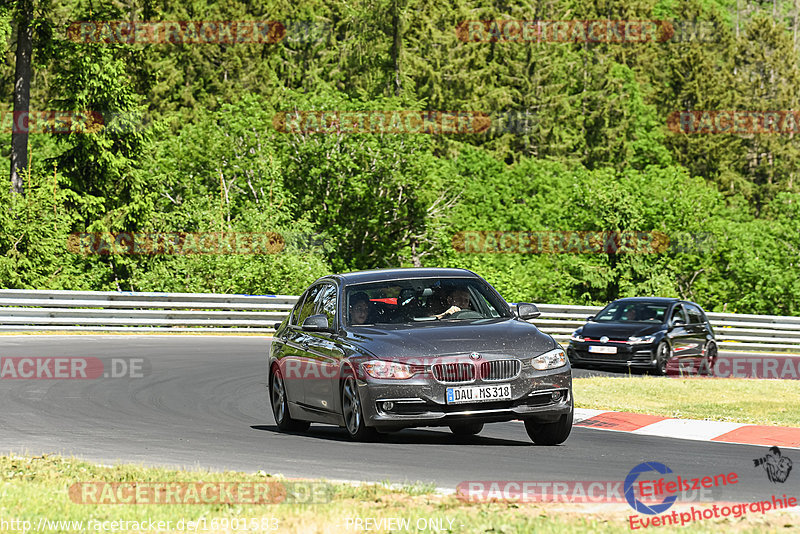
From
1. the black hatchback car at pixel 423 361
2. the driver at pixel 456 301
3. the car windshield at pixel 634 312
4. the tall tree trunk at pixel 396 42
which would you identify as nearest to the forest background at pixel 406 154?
the tall tree trunk at pixel 396 42

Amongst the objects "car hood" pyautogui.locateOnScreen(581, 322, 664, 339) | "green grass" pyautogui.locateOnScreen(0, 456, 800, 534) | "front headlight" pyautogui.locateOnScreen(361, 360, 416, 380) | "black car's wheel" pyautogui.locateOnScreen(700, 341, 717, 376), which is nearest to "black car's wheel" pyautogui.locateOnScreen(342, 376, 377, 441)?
"front headlight" pyautogui.locateOnScreen(361, 360, 416, 380)

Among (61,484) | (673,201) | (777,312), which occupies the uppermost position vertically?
(61,484)

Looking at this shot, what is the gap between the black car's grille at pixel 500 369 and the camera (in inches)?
399

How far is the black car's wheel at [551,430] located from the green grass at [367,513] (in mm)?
3104

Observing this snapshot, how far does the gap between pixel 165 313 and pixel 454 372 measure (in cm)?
2005

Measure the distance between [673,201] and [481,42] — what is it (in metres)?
22.0

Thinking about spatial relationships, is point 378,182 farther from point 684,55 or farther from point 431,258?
point 684,55

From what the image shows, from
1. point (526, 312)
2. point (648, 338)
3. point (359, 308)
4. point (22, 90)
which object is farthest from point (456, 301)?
point (22, 90)

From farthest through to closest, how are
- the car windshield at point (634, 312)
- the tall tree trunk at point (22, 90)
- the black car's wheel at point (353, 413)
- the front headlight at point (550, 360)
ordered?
1. the tall tree trunk at point (22, 90)
2. the car windshield at point (634, 312)
3. the black car's wheel at point (353, 413)
4. the front headlight at point (550, 360)

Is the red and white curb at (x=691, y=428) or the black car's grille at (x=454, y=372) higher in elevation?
the black car's grille at (x=454, y=372)

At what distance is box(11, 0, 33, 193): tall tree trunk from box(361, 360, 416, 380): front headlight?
29.8 m

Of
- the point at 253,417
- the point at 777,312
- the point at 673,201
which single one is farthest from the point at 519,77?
the point at 253,417

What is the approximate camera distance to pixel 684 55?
7825 centimetres

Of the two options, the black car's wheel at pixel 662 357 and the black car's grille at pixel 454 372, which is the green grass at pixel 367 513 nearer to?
the black car's grille at pixel 454 372
